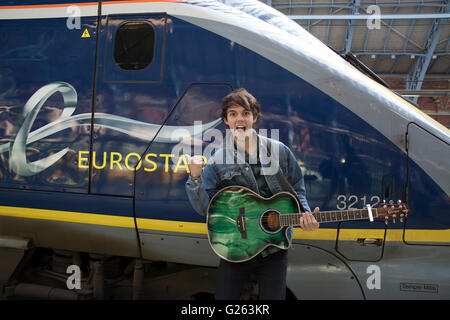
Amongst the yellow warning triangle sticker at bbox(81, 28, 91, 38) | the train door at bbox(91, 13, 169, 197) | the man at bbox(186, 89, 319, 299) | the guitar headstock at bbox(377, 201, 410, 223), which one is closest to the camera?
the guitar headstock at bbox(377, 201, 410, 223)

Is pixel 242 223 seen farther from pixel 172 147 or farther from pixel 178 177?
pixel 172 147

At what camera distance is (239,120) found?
276 cm

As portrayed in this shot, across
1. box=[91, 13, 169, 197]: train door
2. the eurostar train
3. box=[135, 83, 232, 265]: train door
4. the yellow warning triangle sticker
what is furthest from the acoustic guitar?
the yellow warning triangle sticker

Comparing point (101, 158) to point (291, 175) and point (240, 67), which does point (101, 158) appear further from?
point (291, 175)

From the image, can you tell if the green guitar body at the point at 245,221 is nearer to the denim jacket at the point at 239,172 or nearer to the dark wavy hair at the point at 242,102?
the denim jacket at the point at 239,172

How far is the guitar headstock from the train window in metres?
2.16

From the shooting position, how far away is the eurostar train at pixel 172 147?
2717 mm

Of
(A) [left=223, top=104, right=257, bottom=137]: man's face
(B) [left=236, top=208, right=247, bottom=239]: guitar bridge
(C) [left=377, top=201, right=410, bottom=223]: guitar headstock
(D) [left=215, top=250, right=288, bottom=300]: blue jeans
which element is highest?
(A) [left=223, top=104, right=257, bottom=137]: man's face

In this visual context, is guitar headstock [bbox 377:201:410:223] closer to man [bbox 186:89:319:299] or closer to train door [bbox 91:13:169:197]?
man [bbox 186:89:319:299]

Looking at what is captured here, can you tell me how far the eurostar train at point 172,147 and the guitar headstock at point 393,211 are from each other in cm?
4

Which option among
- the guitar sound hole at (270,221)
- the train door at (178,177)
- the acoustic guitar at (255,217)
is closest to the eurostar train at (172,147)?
the train door at (178,177)

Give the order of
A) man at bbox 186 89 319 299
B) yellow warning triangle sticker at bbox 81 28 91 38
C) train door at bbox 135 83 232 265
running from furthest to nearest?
yellow warning triangle sticker at bbox 81 28 91 38 → train door at bbox 135 83 232 265 → man at bbox 186 89 319 299

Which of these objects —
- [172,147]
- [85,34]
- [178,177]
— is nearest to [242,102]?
[172,147]

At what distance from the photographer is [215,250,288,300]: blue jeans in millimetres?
2650
